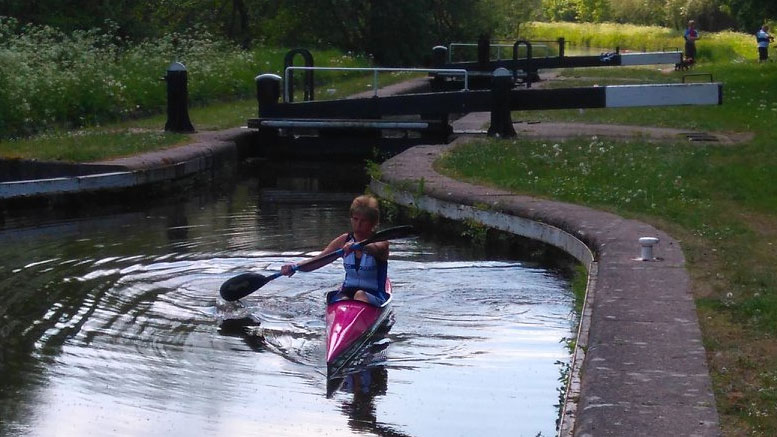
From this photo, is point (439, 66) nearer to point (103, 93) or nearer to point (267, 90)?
point (103, 93)

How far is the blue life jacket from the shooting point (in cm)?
980

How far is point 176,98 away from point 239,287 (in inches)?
382

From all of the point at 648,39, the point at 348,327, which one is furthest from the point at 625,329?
the point at 648,39

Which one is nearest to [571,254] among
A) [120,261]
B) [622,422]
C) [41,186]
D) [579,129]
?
[120,261]

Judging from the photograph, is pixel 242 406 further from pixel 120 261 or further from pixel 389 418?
pixel 120 261

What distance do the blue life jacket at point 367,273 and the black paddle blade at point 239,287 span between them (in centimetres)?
77

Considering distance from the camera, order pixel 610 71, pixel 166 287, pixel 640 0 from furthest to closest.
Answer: pixel 640 0 → pixel 610 71 → pixel 166 287

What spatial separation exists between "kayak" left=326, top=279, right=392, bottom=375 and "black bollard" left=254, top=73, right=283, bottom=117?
35.1ft

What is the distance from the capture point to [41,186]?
1491cm

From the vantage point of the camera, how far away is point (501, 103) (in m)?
18.2

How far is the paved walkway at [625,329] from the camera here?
Result: 6.01 m

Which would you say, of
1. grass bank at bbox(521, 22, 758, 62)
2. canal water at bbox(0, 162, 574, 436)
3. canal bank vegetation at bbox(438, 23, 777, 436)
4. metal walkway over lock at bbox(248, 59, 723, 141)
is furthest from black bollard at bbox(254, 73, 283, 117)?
grass bank at bbox(521, 22, 758, 62)

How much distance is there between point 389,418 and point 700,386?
1.83m

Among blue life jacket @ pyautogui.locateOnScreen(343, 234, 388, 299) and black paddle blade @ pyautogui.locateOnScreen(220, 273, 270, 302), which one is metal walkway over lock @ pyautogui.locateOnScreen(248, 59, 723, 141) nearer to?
blue life jacket @ pyautogui.locateOnScreen(343, 234, 388, 299)
